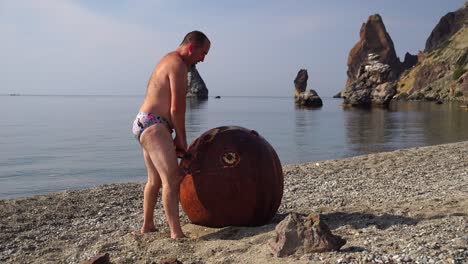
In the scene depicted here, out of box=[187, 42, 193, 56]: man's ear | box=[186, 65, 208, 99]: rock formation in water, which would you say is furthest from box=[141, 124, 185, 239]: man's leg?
box=[186, 65, 208, 99]: rock formation in water

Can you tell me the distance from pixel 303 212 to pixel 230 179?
5.75ft

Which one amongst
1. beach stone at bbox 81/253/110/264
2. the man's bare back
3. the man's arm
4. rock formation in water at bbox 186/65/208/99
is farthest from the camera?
rock formation in water at bbox 186/65/208/99

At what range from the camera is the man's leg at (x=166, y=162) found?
223 inches

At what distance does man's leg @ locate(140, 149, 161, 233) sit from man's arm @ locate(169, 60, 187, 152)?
412 millimetres

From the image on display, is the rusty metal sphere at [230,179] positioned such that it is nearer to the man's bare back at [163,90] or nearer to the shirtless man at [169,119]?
the shirtless man at [169,119]

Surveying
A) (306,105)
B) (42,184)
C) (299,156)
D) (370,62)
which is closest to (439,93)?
(370,62)

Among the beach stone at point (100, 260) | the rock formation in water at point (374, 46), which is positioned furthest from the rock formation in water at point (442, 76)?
the beach stone at point (100, 260)

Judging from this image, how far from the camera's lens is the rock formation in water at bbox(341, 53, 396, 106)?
8057 centimetres

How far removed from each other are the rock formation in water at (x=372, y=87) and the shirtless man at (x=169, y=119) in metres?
75.3

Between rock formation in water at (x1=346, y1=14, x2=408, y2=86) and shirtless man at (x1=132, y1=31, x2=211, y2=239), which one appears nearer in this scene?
shirtless man at (x1=132, y1=31, x2=211, y2=239)

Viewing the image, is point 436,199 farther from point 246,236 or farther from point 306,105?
point 306,105

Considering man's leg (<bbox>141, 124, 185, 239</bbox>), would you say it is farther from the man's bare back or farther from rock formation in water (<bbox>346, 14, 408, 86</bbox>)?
rock formation in water (<bbox>346, 14, 408, 86</bbox>)

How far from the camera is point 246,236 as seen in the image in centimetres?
553

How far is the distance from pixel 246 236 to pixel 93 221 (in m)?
3.12
